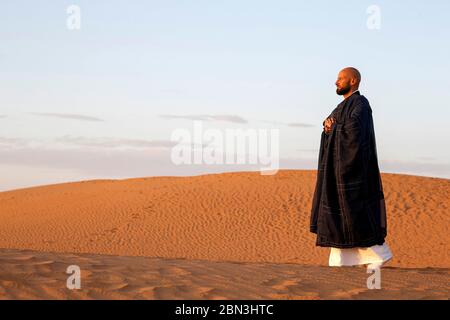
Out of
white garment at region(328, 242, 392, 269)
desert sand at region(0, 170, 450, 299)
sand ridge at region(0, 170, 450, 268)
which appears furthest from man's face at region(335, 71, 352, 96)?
sand ridge at region(0, 170, 450, 268)

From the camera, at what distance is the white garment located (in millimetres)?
8109

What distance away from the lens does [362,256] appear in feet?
26.7

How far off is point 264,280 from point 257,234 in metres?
15.4

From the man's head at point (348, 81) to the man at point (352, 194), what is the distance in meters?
0.14

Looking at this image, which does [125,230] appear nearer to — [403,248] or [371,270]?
[403,248]

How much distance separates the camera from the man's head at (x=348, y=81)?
8.49 metres

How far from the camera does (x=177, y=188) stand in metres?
28.9

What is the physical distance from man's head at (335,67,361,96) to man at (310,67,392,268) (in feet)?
0.47

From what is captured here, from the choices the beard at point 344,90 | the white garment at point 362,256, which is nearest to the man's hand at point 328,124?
the beard at point 344,90

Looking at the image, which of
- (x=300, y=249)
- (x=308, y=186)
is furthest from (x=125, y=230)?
(x=308, y=186)

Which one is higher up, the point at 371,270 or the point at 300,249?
the point at 371,270

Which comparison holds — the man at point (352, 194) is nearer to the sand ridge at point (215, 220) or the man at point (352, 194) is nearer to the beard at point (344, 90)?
the beard at point (344, 90)
